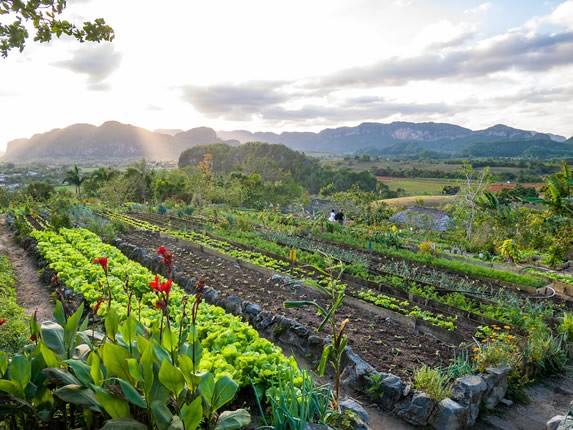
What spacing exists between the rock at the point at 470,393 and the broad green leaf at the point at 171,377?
3.59 m

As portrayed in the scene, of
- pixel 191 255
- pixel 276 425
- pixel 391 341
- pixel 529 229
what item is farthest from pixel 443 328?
pixel 529 229

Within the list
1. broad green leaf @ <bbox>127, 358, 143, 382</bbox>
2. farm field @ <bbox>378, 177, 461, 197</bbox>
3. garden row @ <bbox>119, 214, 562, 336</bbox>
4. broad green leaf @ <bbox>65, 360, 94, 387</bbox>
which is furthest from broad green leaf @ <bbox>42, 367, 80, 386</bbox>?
farm field @ <bbox>378, 177, 461, 197</bbox>

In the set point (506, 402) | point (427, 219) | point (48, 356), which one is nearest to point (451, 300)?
point (506, 402)

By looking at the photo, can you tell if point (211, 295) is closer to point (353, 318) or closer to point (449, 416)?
point (353, 318)

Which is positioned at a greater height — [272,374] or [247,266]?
[272,374]

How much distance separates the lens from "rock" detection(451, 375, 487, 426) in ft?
14.5

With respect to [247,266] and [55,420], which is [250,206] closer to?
[247,266]

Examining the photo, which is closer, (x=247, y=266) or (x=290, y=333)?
(x=290, y=333)

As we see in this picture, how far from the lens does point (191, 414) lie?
6.93 ft

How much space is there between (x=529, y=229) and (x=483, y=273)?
840 cm

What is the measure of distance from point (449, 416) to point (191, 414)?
336cm

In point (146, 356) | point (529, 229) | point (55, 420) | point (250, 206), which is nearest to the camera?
point (146, 356)

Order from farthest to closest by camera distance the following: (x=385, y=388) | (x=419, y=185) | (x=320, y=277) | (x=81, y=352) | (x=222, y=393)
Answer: (x=419, y=185) → (x=320, y=277) → (x=385, y=388) → (x=81, y=352) → (x=222, y=393)

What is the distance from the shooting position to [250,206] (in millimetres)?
32406
